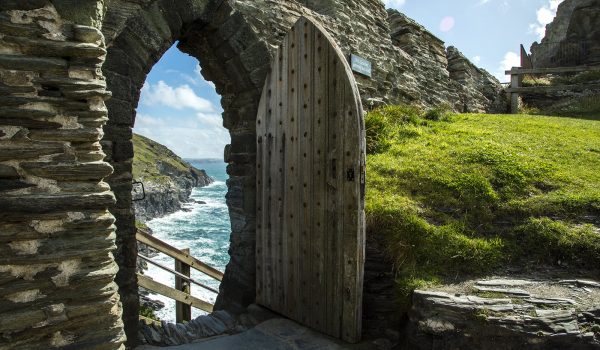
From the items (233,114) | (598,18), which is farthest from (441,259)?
(598,18)

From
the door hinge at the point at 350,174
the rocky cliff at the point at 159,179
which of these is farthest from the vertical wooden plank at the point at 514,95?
the rocky cliff at the point at 159,179

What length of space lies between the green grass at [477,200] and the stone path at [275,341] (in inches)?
30.8

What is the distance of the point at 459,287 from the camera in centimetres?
327

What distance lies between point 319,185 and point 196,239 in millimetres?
29127

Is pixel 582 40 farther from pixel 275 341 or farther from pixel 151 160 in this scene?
pixel 151 160

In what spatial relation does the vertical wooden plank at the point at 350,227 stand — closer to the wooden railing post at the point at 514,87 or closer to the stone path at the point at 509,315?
the stone path at the point at 509,315

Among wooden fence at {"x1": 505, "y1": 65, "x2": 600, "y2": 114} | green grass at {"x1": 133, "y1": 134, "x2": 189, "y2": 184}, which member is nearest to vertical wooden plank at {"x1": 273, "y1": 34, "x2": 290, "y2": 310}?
wooden fence at {"x1": 505, "y1": 65, "x2": 600, "y2": 114}

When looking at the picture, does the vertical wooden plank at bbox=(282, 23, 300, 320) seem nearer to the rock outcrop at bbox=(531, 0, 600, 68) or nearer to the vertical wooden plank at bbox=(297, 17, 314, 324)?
the vertical wooden plank at bbox=(297, 17, 314, 324)

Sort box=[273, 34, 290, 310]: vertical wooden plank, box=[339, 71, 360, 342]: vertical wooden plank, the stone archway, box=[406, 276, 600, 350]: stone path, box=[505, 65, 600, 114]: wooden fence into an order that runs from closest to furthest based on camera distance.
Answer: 1. box=[406, 276, 600, 350]: stone path
2. the stone archway
3. box=[339, 71, 360, 342]: vertical wooden plank
4. box=[273, 34, 290, 310]: vertical wooden plank
5. box=[505, 65, 600, 114]: wooden fence

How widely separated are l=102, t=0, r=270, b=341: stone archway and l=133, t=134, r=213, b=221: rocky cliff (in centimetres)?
2722

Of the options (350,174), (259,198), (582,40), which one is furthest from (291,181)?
(582,40)

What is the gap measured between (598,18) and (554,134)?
661 inches

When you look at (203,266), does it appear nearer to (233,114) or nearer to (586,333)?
(233,114)

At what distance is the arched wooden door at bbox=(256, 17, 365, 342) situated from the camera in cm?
348
